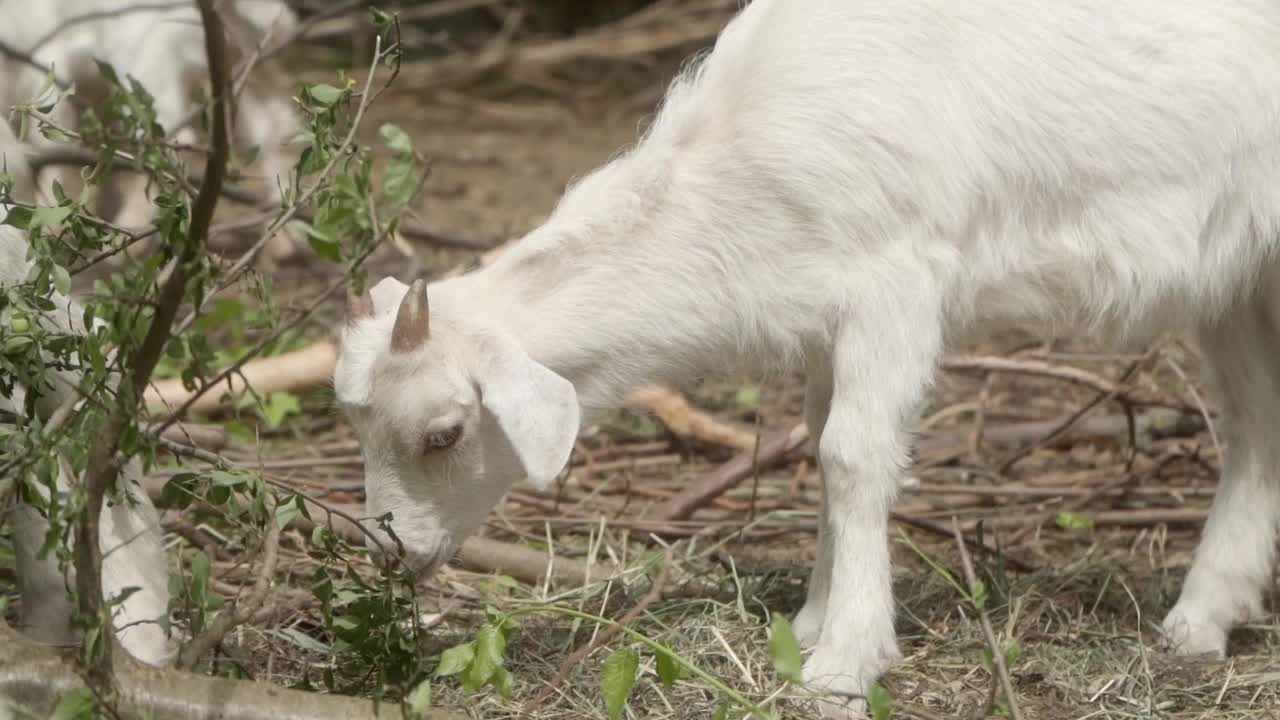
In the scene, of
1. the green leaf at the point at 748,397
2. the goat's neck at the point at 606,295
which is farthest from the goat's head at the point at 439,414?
the green leaf at the point at 748,397

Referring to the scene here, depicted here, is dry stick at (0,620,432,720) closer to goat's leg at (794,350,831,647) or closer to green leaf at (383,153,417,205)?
goat's leg at (794,350,831,647)

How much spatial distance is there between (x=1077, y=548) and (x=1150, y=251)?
4.27 ft

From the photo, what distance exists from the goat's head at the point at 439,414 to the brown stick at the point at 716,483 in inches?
47.1

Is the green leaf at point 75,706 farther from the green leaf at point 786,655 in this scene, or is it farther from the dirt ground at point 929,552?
the green leaf at point 786,655

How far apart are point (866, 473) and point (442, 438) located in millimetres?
875

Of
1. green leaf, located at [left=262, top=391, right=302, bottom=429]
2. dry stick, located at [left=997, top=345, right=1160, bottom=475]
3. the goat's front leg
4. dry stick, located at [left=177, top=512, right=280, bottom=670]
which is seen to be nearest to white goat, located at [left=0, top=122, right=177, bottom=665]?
dry stick, located at [left=177, top=512, right=280, bottom=670]

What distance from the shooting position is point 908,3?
3.74 meters

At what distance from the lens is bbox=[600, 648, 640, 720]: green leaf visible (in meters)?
3.16

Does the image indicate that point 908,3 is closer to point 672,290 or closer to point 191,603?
point 672,290

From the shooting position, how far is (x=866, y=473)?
11.8 ft

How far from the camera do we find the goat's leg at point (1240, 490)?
13.6ft

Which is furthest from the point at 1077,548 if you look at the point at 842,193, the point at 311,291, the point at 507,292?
the point at 311,291

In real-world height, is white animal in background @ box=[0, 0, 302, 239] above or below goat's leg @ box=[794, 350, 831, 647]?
above

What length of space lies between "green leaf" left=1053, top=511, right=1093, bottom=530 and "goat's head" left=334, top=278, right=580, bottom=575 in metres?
1.92
